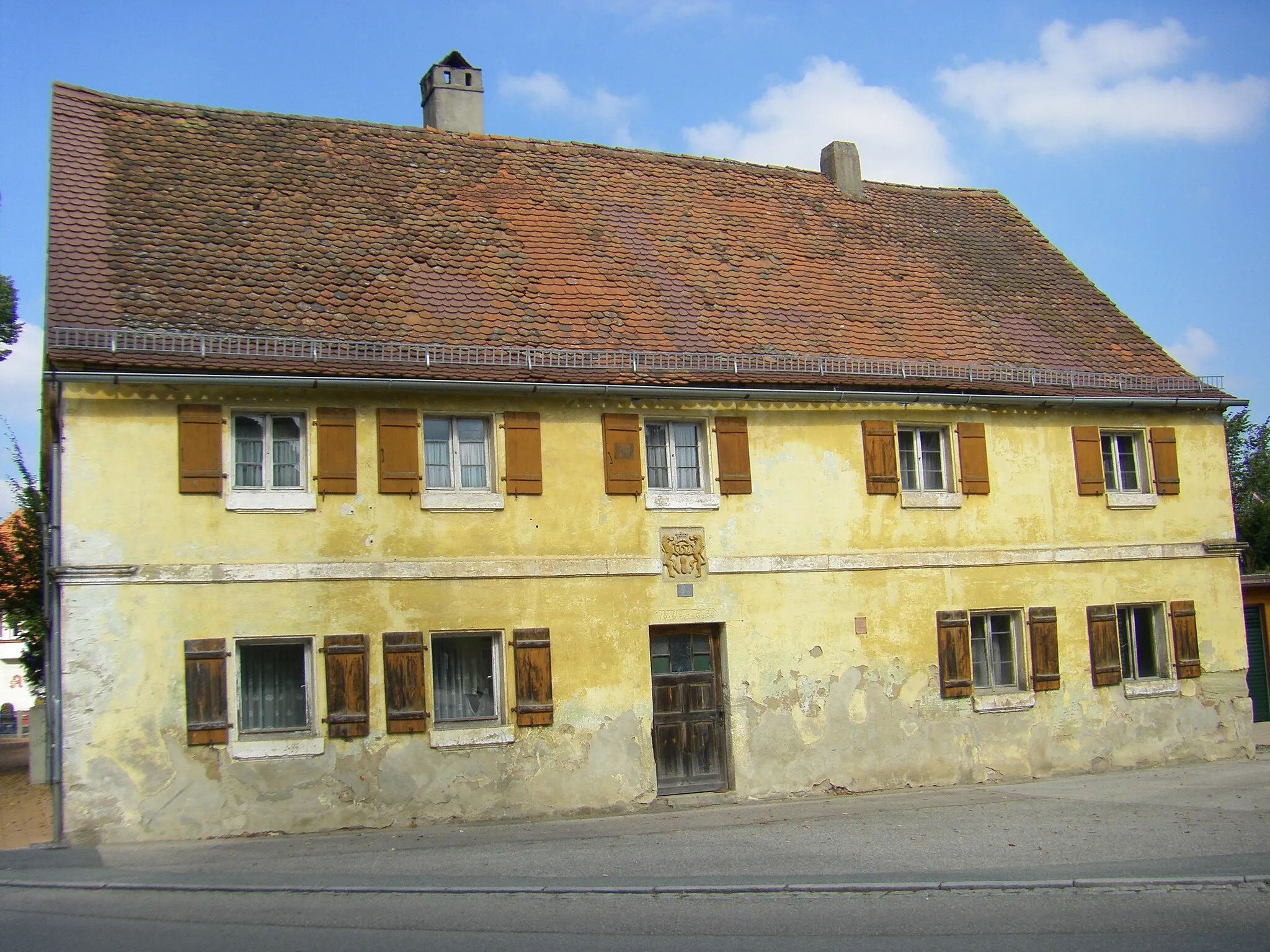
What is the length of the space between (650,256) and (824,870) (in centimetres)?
984

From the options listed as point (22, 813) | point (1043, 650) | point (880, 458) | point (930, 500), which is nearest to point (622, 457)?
point (880, 458)

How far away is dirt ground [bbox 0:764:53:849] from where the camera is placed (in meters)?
13.6

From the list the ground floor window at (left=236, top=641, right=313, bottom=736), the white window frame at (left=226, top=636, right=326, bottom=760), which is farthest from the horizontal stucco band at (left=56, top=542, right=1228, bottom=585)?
the ground floor window at (left=236, top=641, right=313, bottom=736)

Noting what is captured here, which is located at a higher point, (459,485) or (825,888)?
(459,485)

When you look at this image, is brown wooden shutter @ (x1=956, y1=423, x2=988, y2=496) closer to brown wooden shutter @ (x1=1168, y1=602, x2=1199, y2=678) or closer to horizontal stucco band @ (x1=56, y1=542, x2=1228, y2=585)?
horizontal stucco band @ (x1=56, y1=542, x2=1228, y2=585)

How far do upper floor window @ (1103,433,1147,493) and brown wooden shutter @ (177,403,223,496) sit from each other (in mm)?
Answer: 12237

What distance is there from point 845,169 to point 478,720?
1200 cm

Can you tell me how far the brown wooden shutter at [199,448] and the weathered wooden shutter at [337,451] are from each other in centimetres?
106

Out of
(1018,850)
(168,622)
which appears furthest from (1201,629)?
(168,622)

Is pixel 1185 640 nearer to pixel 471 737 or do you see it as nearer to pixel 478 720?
pixel 478 720

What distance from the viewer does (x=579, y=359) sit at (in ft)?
50.2

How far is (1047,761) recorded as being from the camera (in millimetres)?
17203

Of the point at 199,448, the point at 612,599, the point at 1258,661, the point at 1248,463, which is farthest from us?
the point at 1248,463

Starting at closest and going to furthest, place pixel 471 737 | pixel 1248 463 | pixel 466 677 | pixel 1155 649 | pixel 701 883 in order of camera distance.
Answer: pixel 701 883 → pixel 471 737 → pixel 466 677 → pixel 1155 649 → pixel 1248 463
